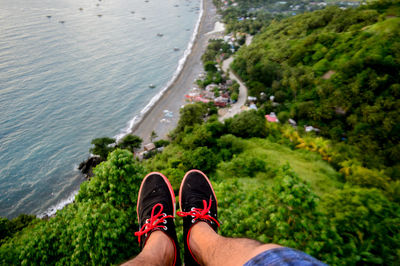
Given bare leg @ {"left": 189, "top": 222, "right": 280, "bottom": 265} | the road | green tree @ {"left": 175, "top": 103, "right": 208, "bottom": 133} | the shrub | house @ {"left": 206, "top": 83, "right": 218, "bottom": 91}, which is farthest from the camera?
house @ {"left": 206, "top": 83, "right": 218, "bottom": 91}

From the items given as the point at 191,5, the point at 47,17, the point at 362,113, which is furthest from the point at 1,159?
the point at 191,5

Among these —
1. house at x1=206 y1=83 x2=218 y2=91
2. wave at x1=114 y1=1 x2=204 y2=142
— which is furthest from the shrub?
wave at x1=114 y1=1 x2=204 y2=142

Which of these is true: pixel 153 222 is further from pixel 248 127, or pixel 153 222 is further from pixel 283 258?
pixel 248 127

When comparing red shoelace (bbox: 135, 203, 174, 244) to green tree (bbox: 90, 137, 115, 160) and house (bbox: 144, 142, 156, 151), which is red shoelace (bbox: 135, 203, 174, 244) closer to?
green tree (bbox: 90, 137, 115, 160)

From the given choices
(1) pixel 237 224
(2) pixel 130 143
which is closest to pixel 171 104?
(2) pixel 130 143

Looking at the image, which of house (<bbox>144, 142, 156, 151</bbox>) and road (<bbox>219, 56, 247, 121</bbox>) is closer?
house (<bbox>144, 142, 156, 151</bbox>)

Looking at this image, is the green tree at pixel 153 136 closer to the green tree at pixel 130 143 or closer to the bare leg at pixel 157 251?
the green tree at pixel 130 143
